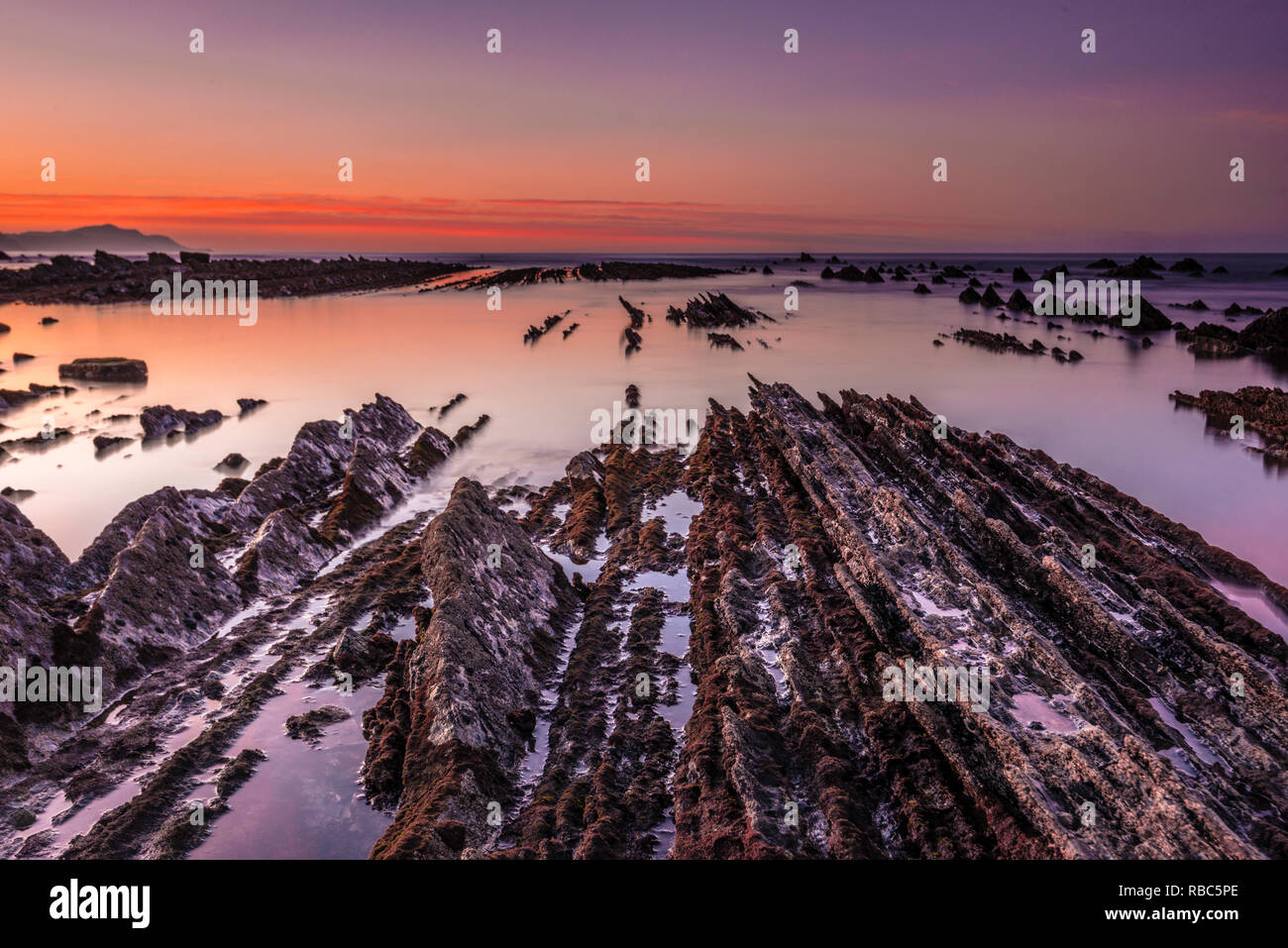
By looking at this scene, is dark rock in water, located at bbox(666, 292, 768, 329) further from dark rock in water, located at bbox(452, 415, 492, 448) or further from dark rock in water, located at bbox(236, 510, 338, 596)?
dark rock in water, located at bbox(236, 510, 338, 596)

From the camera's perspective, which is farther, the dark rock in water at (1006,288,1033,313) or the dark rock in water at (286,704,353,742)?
the dark rock in water at (1006,288,1033,313)

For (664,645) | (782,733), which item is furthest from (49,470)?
(782,733)

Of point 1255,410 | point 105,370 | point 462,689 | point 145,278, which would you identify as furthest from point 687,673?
point 145,278

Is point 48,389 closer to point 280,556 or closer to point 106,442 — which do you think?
point 106,442

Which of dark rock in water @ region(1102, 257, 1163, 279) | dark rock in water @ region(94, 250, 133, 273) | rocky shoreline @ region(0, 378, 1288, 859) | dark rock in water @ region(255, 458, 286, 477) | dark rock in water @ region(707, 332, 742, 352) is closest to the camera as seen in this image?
rocky shoreline @ region(0, 378, 1288, 859)

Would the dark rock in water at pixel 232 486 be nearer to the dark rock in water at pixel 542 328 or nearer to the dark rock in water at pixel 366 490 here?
the dark rock in water at pixel 366 490

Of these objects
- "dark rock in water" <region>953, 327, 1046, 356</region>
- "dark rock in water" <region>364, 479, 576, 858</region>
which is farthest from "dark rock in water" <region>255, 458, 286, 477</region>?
"dark rock in water" <region>953, 327, 1046, 356</region>
